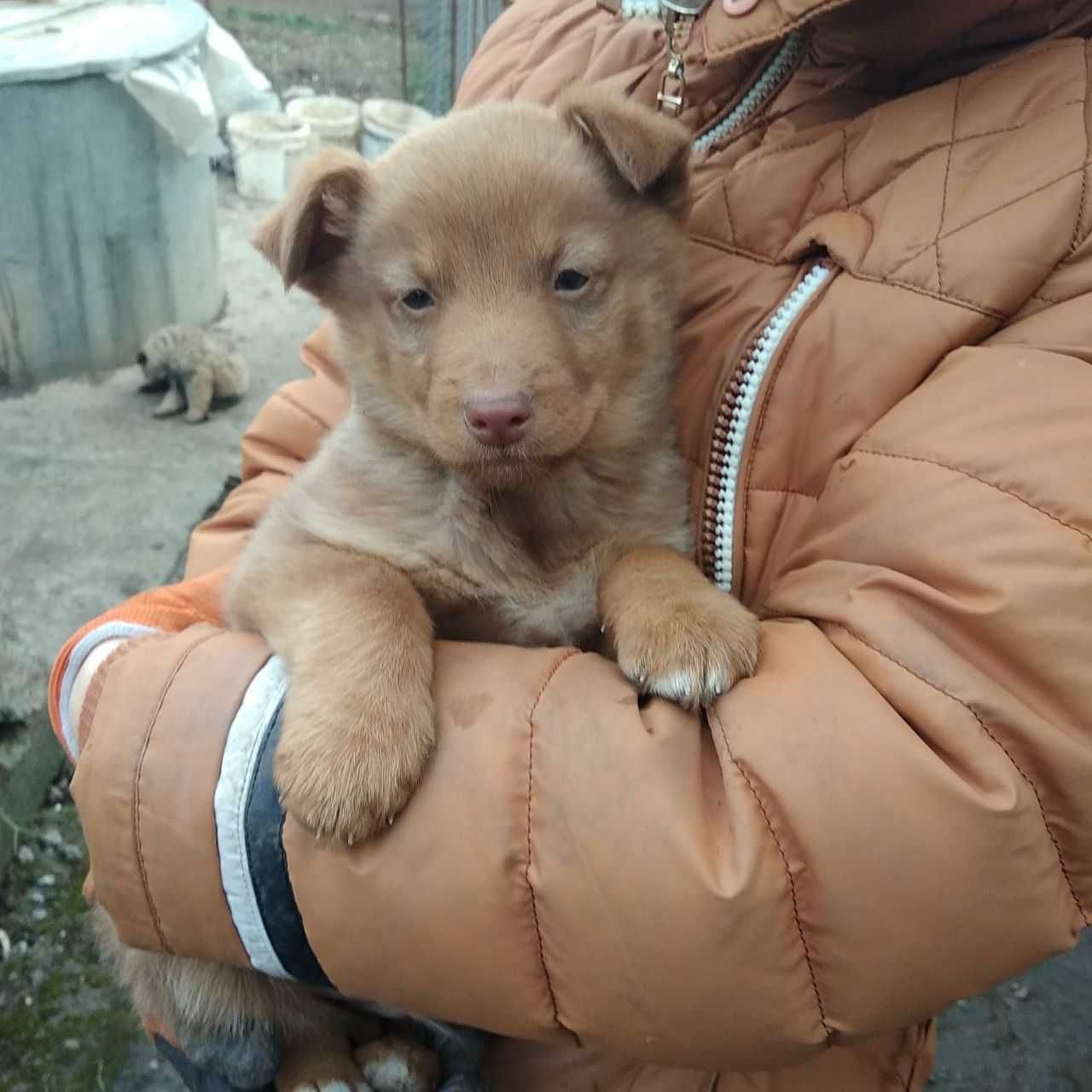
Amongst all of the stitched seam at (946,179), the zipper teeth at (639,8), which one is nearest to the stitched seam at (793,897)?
the stitched seam at (946,179)

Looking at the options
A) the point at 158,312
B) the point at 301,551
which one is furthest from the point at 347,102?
the point at 301,551

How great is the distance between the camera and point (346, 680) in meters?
1.56

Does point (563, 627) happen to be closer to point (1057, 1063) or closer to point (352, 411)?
point (352, 411)

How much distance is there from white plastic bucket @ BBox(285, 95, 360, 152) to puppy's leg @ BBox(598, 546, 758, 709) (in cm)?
571

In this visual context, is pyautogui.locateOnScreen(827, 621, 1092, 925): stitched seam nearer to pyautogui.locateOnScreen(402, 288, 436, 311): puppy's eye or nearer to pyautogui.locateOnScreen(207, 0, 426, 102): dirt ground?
pyautogui.locateOnScreen(402, 288, 436, 311): puppy's eye

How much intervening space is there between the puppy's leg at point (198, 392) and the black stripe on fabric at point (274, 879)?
11.4ft

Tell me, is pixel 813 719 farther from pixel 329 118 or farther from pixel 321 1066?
pixel 329 118

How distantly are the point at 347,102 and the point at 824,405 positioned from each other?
6652 mm

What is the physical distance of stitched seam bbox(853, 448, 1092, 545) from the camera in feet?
4.09

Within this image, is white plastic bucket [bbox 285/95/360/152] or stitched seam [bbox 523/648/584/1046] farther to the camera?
white plastic bucket [bbox 285/95/360/152]

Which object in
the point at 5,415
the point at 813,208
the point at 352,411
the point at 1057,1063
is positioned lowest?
the point at 1057,1063

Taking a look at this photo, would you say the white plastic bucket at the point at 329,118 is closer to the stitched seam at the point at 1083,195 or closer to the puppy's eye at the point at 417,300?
the puppy's eye at the point at 417,300

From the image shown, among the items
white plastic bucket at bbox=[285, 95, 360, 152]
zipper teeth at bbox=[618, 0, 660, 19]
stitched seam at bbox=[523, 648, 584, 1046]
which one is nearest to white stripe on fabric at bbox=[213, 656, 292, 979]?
stitched seam at bbox=[523, 648, 584, 1046]

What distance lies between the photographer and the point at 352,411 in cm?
218
